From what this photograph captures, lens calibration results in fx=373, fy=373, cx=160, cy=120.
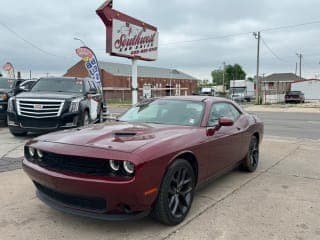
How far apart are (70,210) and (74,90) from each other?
7.58m

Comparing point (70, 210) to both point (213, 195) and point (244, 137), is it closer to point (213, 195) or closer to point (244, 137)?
point (213, 195)

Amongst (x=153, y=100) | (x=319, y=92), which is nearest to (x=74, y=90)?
(x=153, y=100)

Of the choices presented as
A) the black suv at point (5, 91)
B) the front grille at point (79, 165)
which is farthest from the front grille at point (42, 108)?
the front grille at point (79, 165)

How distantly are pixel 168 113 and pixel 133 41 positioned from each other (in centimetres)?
729

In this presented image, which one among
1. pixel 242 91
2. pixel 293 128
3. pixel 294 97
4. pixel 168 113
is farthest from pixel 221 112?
pixel 242 91

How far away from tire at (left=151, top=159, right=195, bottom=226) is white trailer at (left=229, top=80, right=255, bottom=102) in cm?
4136

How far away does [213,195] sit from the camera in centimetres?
514

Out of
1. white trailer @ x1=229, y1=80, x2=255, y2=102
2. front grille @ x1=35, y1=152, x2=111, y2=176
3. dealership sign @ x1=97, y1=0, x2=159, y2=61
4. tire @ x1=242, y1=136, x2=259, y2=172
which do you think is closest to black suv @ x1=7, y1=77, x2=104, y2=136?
dealership sign @ x1=97, y1=0, x2=159, y2=61

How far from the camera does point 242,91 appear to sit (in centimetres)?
4962

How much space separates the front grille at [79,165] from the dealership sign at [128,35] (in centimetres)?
754

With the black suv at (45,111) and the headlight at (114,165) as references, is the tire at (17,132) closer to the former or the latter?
the black suv at (45,111)

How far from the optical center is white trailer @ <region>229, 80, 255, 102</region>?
46.9 m

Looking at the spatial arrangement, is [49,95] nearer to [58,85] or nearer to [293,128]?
[58,85]

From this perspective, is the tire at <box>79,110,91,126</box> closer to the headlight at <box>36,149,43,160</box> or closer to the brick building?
the headlight at <box>36,149,43,160</box>
